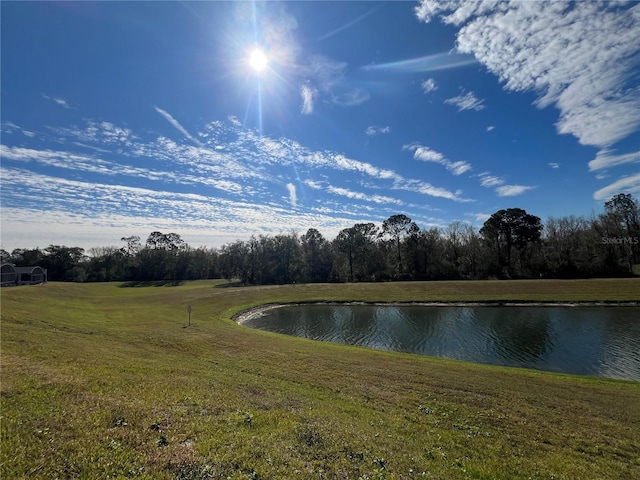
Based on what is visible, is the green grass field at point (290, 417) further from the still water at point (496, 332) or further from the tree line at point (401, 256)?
the tree line at point (401, 256)

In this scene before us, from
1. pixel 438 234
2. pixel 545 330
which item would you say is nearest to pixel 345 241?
pixel 438 234

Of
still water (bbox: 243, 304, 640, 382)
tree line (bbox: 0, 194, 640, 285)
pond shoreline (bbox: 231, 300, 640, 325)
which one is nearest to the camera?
still water (bbox: 243, 304, 640, 382)

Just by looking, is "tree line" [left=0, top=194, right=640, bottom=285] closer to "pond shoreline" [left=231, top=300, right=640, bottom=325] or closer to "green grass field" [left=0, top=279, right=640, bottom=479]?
"pond shoreline" [left=231, top=300, right=640, bottom=325]

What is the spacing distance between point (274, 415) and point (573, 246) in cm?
8912

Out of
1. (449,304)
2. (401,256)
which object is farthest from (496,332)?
(401,256)

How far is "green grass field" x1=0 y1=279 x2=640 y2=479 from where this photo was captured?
19.3 ft

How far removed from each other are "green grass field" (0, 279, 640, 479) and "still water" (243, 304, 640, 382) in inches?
205

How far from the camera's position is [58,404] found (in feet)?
24.8

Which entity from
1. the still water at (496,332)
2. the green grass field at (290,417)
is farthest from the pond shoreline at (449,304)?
the green grass field at (290,417)

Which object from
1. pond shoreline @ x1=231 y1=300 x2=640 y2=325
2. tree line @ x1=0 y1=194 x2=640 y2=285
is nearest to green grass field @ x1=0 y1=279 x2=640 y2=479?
pond shoreline @ x1=231 y1=300 x2=640 y2=325

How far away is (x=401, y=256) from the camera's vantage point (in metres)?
84.1

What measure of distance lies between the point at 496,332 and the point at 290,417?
84.2ft

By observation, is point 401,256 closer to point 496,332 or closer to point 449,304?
point 449,304

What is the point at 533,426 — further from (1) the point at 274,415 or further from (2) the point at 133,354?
(2) the point at 133,354
